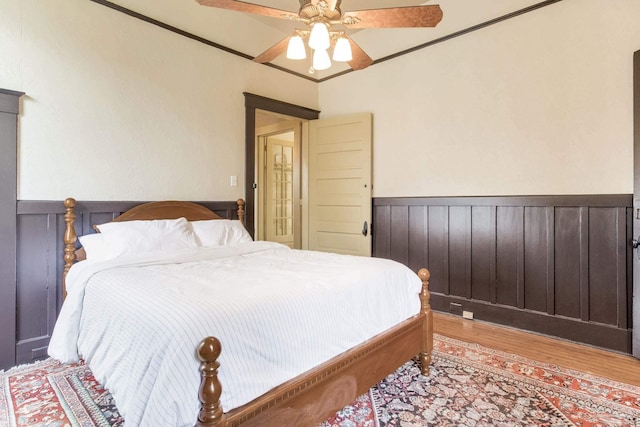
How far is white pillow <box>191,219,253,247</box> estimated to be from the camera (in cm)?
313

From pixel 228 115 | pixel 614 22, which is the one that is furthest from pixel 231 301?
pixel 614 22

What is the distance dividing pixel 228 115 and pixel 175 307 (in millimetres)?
2794

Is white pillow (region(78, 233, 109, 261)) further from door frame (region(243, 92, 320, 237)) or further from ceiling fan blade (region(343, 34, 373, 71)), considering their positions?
ceiling fan blade (region(343, 34, 373, 71))

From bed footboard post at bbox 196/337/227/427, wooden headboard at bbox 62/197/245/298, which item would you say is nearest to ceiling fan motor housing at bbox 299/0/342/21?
bed footboard post at bbox 196/337/227/427

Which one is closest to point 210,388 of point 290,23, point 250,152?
point 250,152

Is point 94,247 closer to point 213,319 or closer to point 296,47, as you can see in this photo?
point 213,319

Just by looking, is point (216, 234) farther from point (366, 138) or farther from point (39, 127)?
point (366, 138)

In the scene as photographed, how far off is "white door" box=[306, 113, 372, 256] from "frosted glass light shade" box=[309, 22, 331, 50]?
215cm

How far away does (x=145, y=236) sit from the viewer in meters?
2.72

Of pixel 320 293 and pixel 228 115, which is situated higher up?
pixel 228 115

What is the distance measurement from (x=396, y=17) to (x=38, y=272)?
119 inches

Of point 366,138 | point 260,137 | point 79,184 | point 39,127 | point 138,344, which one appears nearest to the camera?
point 138,344

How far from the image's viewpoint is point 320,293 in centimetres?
167

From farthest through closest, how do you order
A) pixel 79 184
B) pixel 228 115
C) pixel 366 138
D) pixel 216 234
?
pixel 366 138
pixel 228 115
pixel 216 234
pixel 79 184
